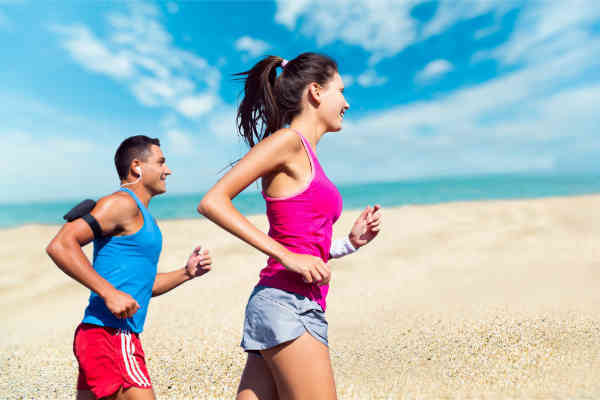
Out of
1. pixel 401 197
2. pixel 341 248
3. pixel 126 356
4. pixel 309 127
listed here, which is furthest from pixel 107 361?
pixel 401 197

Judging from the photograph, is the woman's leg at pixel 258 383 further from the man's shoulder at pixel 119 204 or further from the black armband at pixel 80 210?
the black armband at pixel 80 210

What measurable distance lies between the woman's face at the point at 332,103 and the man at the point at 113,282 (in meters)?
1.18

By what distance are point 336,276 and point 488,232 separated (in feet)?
14.6

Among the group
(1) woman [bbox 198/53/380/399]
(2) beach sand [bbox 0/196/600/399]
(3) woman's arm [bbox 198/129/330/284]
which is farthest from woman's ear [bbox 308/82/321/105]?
(2) beach sand [bbox 0/196/600/399]

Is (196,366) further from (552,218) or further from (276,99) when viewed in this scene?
(552,218)

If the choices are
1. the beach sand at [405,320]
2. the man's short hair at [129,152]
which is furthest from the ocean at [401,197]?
the man's short hair at [129,152]

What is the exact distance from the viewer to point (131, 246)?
8.00 feet

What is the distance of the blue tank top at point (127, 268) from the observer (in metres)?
2.31

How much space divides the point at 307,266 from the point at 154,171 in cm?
144

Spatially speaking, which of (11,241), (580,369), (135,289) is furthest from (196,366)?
(11,241)

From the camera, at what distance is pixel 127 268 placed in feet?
7.84

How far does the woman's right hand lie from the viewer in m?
1.80

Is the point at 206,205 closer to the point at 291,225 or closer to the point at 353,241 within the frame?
the point at 291,225

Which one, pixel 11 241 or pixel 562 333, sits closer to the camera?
pixel 562 333
